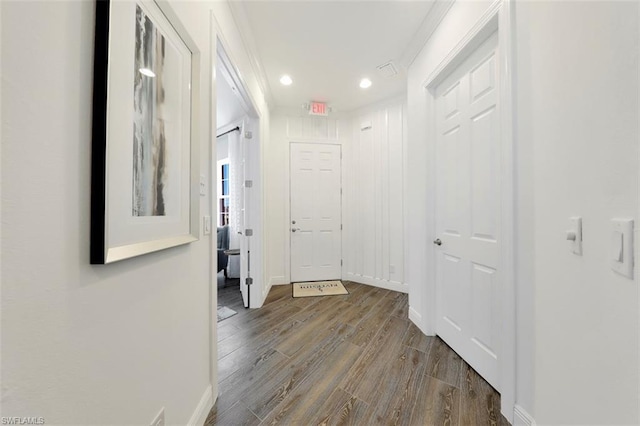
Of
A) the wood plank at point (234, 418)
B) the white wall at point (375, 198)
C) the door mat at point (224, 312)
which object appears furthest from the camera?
the white wall at point (375, 198)

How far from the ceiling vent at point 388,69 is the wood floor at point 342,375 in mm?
2695

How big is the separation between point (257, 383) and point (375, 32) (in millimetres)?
2937

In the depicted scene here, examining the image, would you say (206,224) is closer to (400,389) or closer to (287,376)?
(287,376)

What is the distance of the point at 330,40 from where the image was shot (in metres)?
2.21

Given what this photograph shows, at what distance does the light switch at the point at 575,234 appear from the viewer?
799 millimetres

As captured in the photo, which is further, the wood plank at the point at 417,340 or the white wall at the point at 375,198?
the white wall at the point at 375,198

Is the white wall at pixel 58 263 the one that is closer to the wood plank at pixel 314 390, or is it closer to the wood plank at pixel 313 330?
the wood plank at pixel 314 390

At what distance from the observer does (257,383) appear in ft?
5.08

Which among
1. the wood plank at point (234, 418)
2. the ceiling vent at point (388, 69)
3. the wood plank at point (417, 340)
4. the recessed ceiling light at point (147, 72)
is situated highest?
the ceiling vent at point (388, 69)

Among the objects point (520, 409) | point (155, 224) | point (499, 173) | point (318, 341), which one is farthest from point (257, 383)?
point (499, 173)

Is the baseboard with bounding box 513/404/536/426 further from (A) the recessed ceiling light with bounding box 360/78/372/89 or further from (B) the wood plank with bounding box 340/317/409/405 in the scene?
(A) the recessed ceiling light with bounding box 360/78/372/89

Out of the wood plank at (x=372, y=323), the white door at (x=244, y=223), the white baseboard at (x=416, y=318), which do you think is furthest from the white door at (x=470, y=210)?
the white door at (x=244, y=223)

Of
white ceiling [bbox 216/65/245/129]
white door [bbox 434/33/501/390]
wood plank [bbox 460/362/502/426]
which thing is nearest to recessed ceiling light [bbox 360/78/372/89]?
white door [bbox 434/33/501/390]

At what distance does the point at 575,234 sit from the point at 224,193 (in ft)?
14.7
